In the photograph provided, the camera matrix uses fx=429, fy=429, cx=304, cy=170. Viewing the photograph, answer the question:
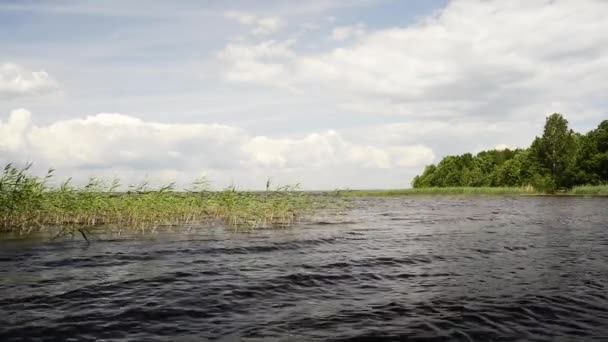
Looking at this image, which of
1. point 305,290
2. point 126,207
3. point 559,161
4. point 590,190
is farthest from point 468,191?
point 305,290

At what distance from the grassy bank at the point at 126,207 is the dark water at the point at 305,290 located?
4082 millimetres

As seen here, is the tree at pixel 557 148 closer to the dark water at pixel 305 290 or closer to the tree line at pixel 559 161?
the tree line at pixel 559 161

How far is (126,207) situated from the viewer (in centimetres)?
3148

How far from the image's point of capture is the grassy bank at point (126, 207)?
26.2 metres

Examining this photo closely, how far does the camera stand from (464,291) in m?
13.6

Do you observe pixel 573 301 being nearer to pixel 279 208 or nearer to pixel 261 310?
pixel 261 310

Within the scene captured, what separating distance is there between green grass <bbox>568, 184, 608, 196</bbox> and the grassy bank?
229ft

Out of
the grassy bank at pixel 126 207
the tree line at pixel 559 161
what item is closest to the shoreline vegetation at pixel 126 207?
the grassy bank at pixel 126 207

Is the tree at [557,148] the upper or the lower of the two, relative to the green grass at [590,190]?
upper

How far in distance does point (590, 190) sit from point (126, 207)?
86.4 meters

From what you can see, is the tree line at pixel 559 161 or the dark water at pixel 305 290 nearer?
the dark water at pixel 305 290

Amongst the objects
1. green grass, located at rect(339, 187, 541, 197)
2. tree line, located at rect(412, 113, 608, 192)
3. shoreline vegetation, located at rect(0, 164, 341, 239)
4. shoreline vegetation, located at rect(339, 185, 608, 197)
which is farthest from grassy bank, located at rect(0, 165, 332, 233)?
tree line, located at rect(412, 113, 608, 192)

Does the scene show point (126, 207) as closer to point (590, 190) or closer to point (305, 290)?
point (305, 290)

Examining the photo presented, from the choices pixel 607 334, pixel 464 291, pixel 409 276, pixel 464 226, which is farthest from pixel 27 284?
pixel 464 226
